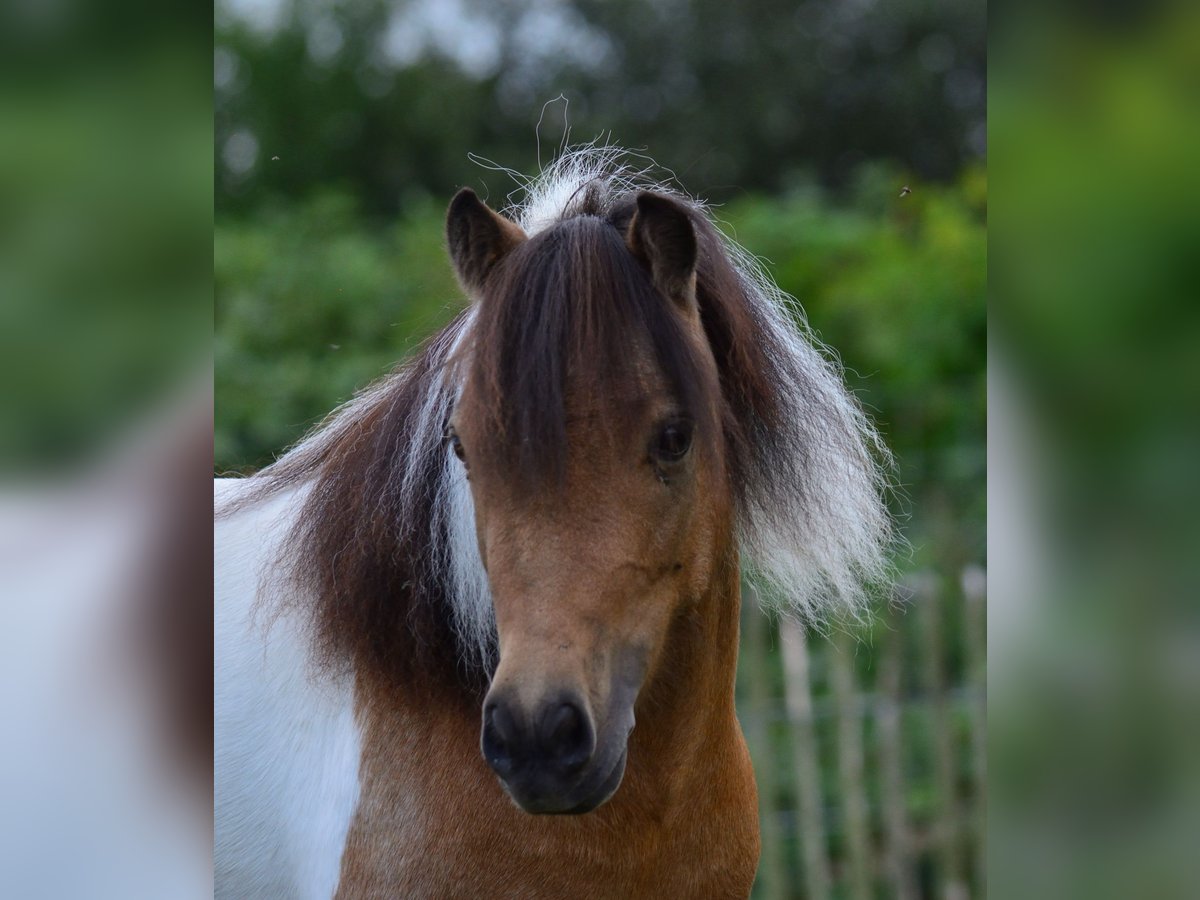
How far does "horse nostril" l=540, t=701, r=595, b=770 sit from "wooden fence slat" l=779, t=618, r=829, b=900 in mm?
3304

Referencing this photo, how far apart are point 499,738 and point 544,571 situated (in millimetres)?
237

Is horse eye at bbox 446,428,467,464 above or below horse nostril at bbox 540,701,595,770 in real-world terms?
above

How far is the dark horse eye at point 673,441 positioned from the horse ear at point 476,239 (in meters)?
0.44

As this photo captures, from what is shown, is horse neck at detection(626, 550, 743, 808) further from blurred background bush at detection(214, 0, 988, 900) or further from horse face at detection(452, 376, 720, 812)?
blurred background bush at detection(214, 0, 988, 900)

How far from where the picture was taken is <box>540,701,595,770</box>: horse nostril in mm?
1336

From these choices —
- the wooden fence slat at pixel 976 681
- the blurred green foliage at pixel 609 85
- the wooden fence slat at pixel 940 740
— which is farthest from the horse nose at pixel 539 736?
the blurred green foliage at pixel 609 85

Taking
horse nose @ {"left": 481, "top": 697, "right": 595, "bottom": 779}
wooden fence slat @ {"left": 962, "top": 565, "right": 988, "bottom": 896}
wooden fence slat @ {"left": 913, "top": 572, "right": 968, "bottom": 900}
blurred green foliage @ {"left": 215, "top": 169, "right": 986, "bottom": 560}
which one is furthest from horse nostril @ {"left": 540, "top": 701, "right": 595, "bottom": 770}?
blurred green foliage @ {"left": 215, "top": 169, "right": 986, "bottom": 560}

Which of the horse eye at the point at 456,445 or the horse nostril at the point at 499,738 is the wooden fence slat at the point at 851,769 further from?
the horse nostril at the point at 499,738

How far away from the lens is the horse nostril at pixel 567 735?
52.6 inches

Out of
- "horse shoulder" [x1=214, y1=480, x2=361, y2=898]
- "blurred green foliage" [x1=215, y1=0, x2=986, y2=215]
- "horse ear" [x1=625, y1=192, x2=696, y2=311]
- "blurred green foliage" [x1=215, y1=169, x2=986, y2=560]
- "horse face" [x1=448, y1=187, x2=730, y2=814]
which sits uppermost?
"blurred green foliage" [x1=215, y1=0, x2=986, y2=215]

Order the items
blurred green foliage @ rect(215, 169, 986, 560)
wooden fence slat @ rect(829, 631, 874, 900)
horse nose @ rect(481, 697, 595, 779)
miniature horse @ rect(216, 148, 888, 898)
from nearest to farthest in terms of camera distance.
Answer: horse nose @ rect(481, 697, 595, 779) < miniature horse @ rect(216, 148, 888, 898) < wooden fence slat @ rect(829, 631, 874, 900) < blurred green foliage @ rect(215, 169, 986, 560)
